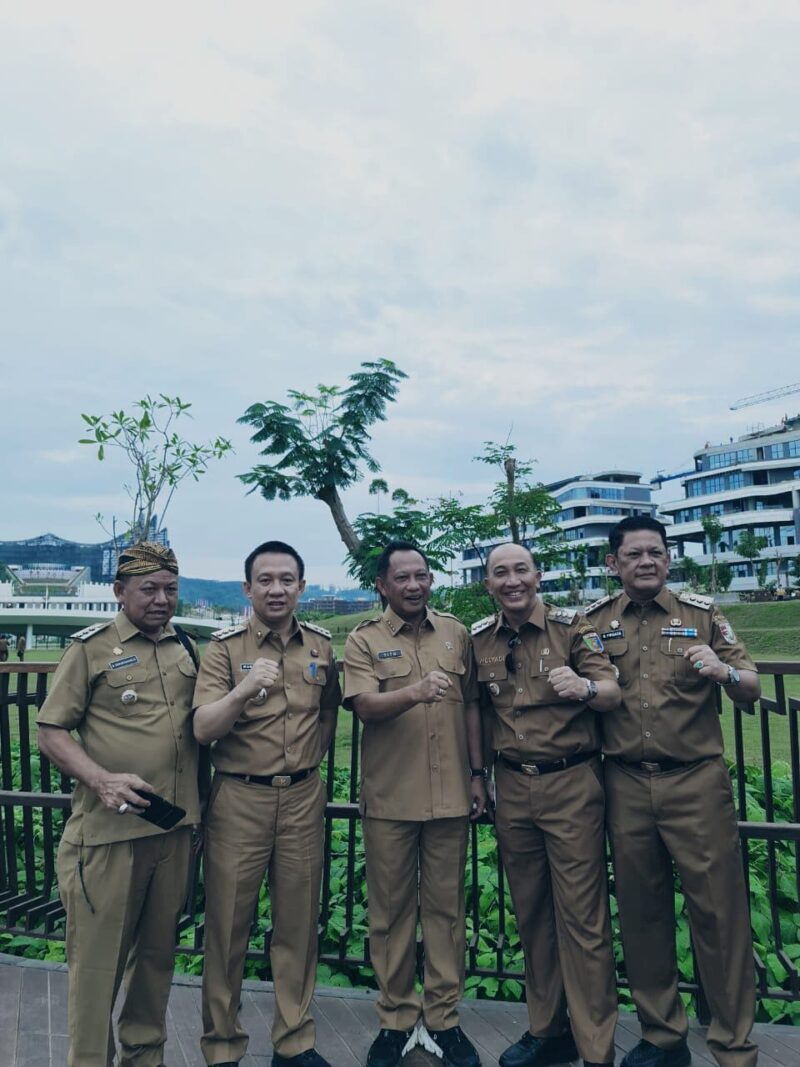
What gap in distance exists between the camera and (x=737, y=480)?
71.5 metres

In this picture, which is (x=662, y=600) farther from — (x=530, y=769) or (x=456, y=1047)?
(x=456, y=1047)

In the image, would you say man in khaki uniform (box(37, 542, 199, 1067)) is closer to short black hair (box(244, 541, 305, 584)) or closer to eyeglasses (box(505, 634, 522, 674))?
short black hair (box(244, 541, 305, 584))

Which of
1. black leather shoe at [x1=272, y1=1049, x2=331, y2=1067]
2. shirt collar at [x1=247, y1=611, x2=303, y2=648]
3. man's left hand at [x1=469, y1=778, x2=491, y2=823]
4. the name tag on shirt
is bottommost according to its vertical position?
black leather shoe at [x1=272, y1=1049, x2=331, y2=1067]

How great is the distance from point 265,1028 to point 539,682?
1.86m

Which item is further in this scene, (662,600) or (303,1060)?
(662,600)

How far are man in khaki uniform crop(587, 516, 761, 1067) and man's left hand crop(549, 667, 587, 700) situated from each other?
1.01 feet

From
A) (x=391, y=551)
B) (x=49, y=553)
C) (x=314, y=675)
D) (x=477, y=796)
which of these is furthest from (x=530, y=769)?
(x=49, y=553)

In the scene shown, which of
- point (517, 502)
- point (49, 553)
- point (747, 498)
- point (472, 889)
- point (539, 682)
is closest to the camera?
point (539, 682)

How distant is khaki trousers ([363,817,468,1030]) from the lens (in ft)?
9.87

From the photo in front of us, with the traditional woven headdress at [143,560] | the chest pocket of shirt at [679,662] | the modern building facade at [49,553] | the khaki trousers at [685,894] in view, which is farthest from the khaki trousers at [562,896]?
the modern building facade at [49,553]

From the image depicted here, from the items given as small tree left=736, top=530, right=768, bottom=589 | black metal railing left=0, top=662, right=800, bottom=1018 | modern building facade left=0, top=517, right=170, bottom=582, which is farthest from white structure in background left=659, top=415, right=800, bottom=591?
modern building facade left=0, top=517, right=170, bottom=582

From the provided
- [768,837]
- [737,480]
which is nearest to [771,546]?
[737,480]

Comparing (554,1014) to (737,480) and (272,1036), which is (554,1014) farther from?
(737,480)

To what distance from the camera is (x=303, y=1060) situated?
2879 mm
